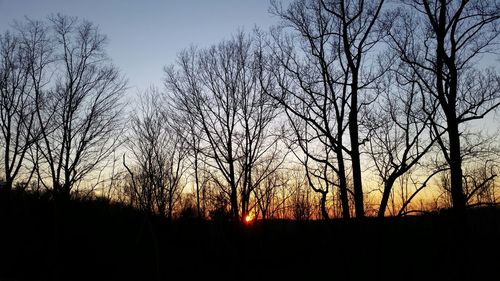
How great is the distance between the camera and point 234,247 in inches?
317

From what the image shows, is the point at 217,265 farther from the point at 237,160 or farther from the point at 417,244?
the point at 237,160

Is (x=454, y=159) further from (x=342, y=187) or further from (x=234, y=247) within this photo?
(x=234, y=247)

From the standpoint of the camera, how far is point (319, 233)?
8508mm

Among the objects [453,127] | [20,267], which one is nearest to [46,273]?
[20,267]

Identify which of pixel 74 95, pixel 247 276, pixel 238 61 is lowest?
pixel 247 276

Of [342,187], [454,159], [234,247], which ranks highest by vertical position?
[454,159]

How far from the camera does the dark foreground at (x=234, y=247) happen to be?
7379mm

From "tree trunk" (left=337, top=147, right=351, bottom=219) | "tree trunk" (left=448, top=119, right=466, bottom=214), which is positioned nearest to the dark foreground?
"tree trunk" (left=448, top=119, right=466, bottom=214)

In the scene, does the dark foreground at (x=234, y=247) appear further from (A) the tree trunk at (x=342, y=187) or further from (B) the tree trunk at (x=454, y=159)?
(A) the tree trunk at (x=342, y=187)

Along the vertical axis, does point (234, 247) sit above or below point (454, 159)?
below

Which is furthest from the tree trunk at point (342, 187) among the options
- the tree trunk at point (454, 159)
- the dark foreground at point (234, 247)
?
the dark foreground at point (234, 247)

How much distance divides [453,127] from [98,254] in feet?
35.0

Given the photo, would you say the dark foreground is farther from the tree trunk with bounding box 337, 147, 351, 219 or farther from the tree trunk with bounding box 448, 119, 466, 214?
the tree trunk with bounding box 337, 147, 351, 219

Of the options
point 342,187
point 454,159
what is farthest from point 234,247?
point 454,159
